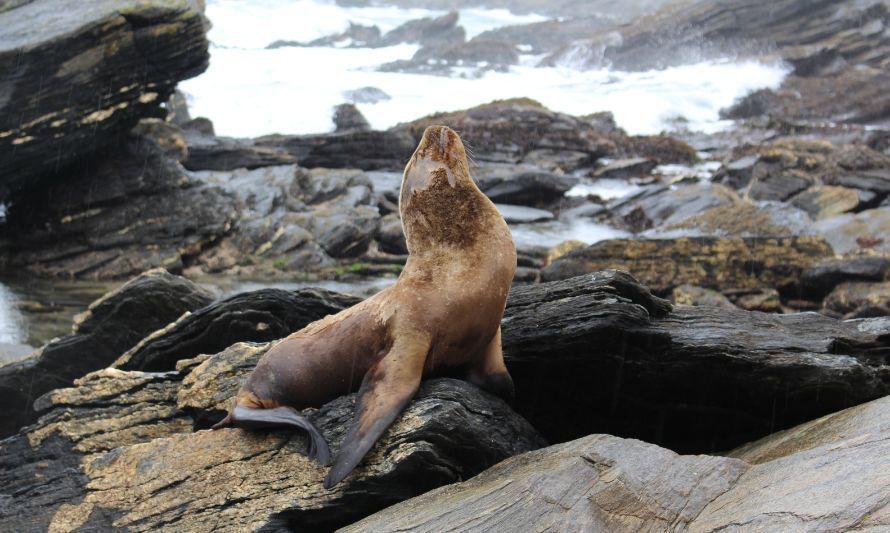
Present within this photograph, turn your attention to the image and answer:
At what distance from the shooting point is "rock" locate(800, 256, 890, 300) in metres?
10.1

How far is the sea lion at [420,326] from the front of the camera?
4230 mm

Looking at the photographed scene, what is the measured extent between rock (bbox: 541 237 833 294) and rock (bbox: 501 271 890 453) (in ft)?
17.6

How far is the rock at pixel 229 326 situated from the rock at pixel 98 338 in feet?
3.50

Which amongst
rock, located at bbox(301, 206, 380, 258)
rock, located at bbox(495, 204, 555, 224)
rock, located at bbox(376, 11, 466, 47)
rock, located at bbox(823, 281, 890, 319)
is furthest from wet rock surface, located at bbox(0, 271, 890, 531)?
rock, located at bbox(376, 11, 466, 47)

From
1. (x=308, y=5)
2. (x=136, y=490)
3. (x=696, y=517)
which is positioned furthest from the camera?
(x=308, y=5)

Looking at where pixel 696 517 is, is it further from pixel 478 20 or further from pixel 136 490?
pixel 478 20

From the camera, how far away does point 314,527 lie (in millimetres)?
3891

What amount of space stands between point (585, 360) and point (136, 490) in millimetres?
2381

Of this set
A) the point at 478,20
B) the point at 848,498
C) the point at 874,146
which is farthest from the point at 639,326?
the point at 478,20

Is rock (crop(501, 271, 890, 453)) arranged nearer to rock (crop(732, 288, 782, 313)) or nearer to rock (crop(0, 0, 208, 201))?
rock (crop(732, 288, 782, 313))

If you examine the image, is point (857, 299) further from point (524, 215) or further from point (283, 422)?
point (524, 215)

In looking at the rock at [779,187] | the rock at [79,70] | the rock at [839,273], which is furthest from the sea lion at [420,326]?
the rock at [779,187]

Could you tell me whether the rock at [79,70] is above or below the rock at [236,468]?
above

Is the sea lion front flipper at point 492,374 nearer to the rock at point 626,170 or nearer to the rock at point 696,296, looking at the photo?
the rock at point 696,296
